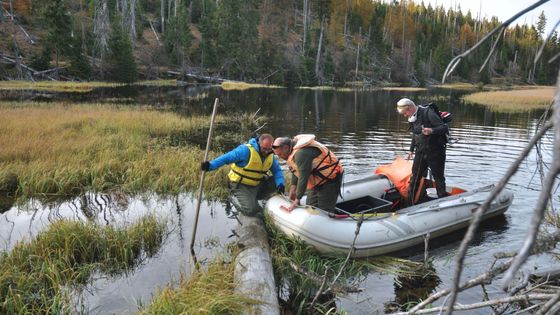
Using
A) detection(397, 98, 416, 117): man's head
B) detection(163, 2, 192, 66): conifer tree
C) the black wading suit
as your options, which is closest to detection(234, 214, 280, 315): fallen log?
the black wading suit

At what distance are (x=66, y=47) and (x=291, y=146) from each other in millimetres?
43285

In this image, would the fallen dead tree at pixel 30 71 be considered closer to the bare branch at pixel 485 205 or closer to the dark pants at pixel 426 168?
the dark pants at pixel 426 168

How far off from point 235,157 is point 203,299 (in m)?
3.30

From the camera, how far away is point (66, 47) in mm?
43344

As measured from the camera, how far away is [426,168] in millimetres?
8375

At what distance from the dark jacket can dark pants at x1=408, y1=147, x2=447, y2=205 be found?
0.09 m

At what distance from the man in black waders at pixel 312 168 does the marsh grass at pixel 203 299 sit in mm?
2095

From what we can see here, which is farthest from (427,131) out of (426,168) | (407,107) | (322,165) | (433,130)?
(322,165)

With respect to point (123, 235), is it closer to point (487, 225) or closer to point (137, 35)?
point (487, 225)

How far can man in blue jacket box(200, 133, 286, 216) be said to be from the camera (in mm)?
7574

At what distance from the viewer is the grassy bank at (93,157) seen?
950 cm

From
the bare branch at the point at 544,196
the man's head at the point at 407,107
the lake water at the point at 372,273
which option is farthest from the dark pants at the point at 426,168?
the bare branch at the point at 544,196

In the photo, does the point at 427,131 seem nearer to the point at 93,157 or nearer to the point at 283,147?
the point at 283,147

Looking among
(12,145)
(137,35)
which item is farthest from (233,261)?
(137,35)
